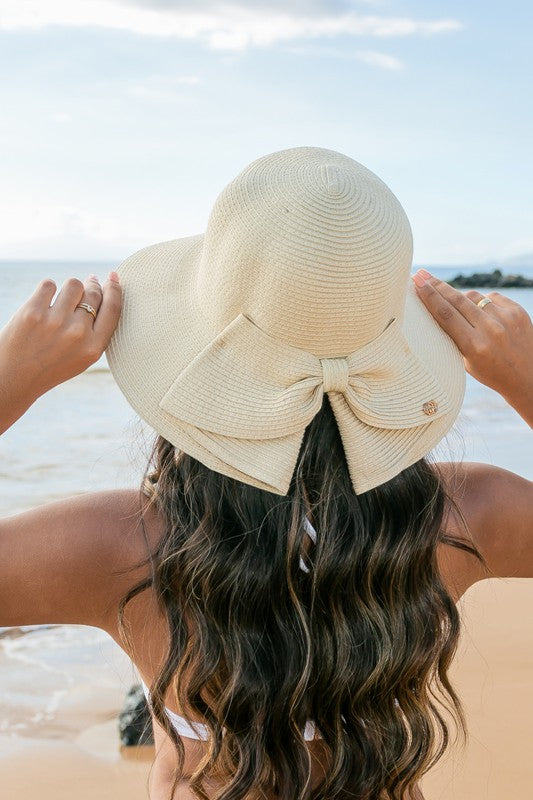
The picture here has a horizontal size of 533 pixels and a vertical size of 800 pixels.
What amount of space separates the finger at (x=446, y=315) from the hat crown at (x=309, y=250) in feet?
0.84

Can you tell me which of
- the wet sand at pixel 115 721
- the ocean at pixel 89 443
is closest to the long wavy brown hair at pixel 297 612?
the wet sand at pixel 115 721

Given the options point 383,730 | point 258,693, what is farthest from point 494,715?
point 258,693

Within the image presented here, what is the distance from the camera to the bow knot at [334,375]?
3.89 feet

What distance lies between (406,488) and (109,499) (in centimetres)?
47

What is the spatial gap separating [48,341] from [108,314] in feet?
0.34

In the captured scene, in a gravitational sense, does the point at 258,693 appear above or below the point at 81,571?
below

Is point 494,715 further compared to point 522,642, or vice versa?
point 522,642

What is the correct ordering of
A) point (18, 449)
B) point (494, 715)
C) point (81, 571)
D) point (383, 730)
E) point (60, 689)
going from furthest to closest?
point (18, 449)
point (60, 689)
point (494, 715)
point (383, 730)
point (81, 571)

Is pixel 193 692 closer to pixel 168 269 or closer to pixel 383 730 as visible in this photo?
pixel 383 730

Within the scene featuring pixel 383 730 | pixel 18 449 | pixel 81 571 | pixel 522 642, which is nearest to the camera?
pixel 81 571

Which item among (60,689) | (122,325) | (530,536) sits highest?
(122,325)

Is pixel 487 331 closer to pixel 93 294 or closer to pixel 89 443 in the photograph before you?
pixel 93 294

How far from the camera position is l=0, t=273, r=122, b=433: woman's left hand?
4.22ft

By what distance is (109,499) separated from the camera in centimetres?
127
